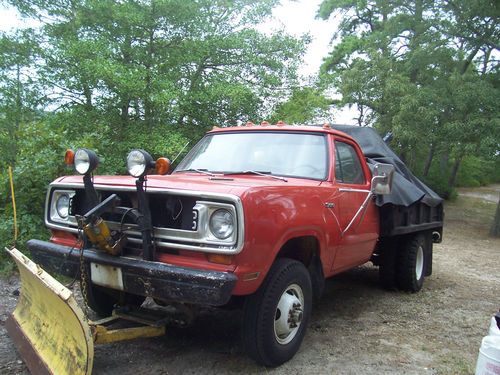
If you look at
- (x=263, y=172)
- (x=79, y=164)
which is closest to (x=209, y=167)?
(x=263, y=172)

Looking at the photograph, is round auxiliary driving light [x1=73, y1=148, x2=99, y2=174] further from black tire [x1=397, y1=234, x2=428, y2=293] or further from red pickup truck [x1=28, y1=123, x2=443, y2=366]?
black tire [x1=397, y1=234, x2=428, y2=293]

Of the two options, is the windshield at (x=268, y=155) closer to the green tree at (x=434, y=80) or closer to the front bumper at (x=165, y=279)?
the front bumper at (x=165, y=279)

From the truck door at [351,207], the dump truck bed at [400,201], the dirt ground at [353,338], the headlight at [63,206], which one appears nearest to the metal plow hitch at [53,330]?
the dirt ground at [353,338]

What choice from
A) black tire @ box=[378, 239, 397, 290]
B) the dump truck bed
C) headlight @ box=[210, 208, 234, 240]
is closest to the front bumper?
headlight @ box=[210, 208, 234, 240]

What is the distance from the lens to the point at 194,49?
1081 centimetres

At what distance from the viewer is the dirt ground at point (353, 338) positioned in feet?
11.4

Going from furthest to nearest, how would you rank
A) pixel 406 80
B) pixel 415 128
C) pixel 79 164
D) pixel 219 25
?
pixel 406 80, pixel 415 128, pixel 219 25, pixel 79 164

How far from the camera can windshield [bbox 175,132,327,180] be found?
413 cm

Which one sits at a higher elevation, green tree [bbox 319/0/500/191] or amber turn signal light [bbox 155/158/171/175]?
green tree [bbox 319/0/500/191]

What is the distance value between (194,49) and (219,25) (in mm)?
1380

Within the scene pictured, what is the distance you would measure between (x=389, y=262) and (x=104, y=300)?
3.55 m

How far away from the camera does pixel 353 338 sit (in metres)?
4.16

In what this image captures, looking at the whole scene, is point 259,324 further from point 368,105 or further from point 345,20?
point 345,20

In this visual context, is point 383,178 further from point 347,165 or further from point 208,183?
point 208,183
